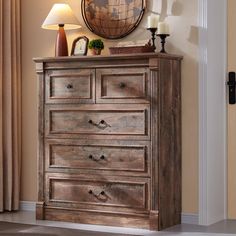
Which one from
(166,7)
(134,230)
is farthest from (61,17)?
(134,230)

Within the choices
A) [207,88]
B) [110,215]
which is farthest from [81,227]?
[207,88]

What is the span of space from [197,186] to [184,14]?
4.16ft

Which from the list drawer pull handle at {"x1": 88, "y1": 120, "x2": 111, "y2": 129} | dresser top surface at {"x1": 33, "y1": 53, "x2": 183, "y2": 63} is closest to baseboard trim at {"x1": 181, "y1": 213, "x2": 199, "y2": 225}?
drawer pull handle at {"x1": 88, "y1": 120, "x2": 111, "y2": 129}

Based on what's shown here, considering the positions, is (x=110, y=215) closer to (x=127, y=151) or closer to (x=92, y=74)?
(x=127, y=151)

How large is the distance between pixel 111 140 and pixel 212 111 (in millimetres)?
780

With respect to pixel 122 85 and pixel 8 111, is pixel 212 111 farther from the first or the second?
pixel 8 111

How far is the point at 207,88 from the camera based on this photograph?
491cm

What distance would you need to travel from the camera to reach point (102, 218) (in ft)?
16.2

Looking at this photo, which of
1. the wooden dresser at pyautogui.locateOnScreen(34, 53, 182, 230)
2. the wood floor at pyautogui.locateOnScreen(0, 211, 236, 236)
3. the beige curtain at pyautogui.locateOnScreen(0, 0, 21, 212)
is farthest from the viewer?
the beige curtain at pyautogui.locateOnScreen(0, 0, 21, 212)

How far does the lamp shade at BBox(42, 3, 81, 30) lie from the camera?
205 inches

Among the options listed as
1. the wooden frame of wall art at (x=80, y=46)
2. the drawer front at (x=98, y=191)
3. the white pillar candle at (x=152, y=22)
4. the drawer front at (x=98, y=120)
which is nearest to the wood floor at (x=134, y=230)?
the drawer front at (x=98, y=191)

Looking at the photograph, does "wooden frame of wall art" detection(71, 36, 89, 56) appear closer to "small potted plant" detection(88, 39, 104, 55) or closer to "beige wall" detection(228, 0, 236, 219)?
"small potted plant" detection(88, 39, 104, 55)

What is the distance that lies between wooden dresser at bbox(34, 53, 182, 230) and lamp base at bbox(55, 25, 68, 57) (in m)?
0.15

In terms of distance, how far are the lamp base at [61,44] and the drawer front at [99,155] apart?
69cm
